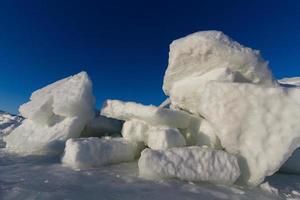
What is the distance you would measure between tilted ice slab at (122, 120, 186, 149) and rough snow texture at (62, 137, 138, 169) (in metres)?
0.37

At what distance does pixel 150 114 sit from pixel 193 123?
962mm

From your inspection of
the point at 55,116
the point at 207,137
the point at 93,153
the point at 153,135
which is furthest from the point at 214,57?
the point at 55,116

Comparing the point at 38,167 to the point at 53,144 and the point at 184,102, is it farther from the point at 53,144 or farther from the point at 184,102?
the point at 184,102

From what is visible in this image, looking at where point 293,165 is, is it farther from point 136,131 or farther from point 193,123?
point 136,131

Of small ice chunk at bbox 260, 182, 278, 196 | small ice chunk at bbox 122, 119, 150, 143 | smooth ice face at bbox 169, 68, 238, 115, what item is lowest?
small ice chunk at bbox 260, 182, 278, 196

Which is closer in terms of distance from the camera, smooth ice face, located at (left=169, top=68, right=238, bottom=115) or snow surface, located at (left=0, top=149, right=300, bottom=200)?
snow surface, located at (left=0, top=149, right=300, bottom=200)

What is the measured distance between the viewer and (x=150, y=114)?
4.69 m

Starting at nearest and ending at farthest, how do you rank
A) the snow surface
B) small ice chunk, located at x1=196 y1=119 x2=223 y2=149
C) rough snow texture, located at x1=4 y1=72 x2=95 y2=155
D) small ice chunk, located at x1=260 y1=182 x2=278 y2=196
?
the snow surface → small ice chunk, located at x1=260 y1=182 x2=278 y2=196 → small ice chunk, located at x1=196 y1=119 x2=223 y2=149 → rough snow texture, located at x1=4 y1=72 x2=95 y2=155

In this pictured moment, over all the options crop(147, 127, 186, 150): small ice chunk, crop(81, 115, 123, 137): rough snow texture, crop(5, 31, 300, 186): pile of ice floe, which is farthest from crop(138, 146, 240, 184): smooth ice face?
crop(81, 115, 123, 137): rough snow texture

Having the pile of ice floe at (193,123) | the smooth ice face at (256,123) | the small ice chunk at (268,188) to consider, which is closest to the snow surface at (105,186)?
the small ice chunk at (268,188)

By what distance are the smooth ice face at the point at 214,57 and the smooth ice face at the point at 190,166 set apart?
5.95 ft

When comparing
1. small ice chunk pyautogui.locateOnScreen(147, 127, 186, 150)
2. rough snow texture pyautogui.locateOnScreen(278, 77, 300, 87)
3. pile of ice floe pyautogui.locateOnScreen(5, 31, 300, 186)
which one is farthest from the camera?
rough snow texture pyautogui.locateOnScreen(278, 77, 300, 87)

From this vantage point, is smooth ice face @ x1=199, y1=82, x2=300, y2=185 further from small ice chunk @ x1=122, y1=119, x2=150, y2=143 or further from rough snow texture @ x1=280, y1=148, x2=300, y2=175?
small ice chunk @ x1=122, y1=119, x2=150, y2=143

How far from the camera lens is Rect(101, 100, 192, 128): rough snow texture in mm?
4730
